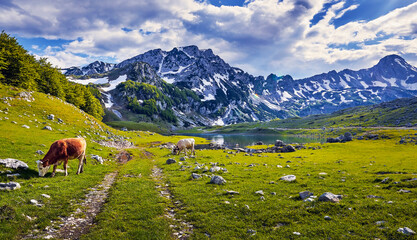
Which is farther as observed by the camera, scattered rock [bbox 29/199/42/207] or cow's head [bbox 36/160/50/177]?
cow's head [bbox 36/160/50/177]

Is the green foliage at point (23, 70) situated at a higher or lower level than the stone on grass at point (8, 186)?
higher

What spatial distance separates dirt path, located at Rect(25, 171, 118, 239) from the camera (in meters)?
9.30

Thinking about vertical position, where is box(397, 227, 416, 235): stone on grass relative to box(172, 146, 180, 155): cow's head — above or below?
above

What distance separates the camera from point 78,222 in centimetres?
1077

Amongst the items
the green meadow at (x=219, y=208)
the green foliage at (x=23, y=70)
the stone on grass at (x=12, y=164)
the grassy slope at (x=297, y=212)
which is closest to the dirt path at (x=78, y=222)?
the green meadow at (x=219, y=208)

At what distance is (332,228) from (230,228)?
5.15m

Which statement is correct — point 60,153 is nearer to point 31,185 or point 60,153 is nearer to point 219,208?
point 31,185

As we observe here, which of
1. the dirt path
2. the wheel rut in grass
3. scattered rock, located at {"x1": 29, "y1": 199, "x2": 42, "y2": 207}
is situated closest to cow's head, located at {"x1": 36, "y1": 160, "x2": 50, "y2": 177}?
the dirt path

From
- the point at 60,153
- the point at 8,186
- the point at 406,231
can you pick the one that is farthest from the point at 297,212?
the point at 60,153

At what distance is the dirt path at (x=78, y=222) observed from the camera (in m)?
9.30

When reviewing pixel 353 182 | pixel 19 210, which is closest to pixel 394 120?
pixel 353 182

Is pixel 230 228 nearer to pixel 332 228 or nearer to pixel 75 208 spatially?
pixel 332 228

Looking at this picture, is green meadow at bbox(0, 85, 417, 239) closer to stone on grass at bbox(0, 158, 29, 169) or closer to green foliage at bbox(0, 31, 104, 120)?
stone on grass at bbox(0, 158, 29, 169)

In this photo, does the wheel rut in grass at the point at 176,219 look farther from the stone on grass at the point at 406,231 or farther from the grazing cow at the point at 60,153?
the grazing cow at the point at 60,153
